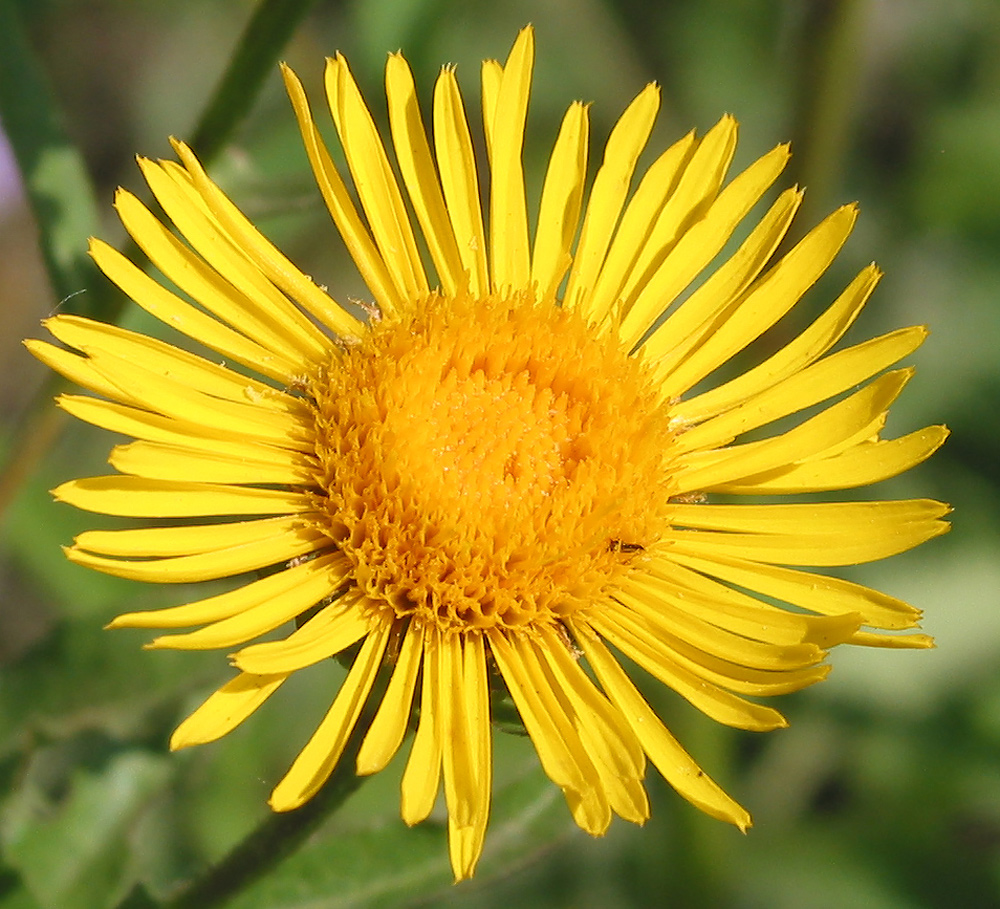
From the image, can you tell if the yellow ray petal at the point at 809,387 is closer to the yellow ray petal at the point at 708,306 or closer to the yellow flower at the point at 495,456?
the yellow flower at the point at 495,456

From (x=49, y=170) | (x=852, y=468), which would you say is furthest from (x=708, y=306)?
(x=49, y=170)

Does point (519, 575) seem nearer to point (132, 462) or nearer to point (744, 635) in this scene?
point (744, 635)

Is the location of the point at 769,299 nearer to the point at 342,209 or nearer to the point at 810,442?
the point at 810,442

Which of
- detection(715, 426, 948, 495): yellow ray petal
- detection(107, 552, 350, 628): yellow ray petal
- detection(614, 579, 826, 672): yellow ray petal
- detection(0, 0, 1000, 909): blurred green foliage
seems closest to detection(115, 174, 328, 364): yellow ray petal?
detection(0, 0, 1000, 909): blurred green foliage

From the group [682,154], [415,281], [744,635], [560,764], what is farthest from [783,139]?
[560,764]

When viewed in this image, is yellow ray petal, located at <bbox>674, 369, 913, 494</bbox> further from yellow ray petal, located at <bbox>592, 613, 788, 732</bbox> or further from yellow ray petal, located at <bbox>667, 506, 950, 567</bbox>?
yellow ray petal, located at <bbox>592, 613, 788, 732</bbox>

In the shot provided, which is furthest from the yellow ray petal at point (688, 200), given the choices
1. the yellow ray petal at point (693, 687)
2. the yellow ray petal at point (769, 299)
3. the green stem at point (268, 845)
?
the green stem at point (268, 845)
